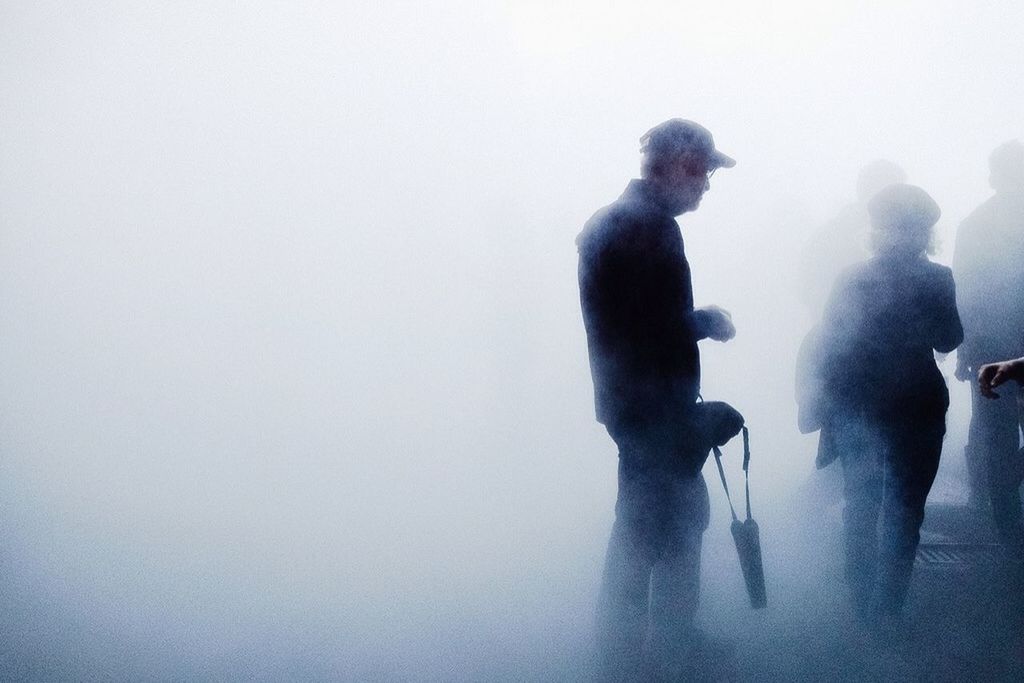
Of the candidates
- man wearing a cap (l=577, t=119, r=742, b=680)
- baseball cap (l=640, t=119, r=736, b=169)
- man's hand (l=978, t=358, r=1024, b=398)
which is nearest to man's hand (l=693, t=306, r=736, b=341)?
man wearing a cap (l=577, t=119, r=742, b=680)

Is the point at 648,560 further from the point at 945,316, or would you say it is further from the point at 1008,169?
the point at 1008,169

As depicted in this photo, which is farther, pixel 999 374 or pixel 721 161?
pixel 721 161

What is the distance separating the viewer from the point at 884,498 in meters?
2.74

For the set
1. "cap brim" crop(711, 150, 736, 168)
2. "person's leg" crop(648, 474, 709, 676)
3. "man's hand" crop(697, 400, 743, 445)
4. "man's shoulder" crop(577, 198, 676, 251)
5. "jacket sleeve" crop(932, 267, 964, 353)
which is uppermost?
"cap brim" crop(711, 150, 736, 168)

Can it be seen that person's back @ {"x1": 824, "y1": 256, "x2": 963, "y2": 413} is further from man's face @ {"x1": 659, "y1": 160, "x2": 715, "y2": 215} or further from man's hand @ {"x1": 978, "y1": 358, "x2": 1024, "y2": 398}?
man's face @ {"x1": 659, "y1": 160, "x2": 715, "y2": 215}

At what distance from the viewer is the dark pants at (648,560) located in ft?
7.71

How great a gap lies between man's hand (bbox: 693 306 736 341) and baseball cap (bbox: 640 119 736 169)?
53cm

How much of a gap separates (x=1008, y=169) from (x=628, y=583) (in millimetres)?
3414

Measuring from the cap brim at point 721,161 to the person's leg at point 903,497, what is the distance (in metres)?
1.27

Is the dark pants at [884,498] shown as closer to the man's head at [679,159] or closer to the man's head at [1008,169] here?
the man's head at [679,159]

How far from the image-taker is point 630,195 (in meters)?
2.30

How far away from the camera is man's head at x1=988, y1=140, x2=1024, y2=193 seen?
3836 millimetres

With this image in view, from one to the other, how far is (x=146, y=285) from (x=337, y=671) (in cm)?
967

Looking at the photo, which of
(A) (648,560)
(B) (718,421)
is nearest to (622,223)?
(B) (718,421)
